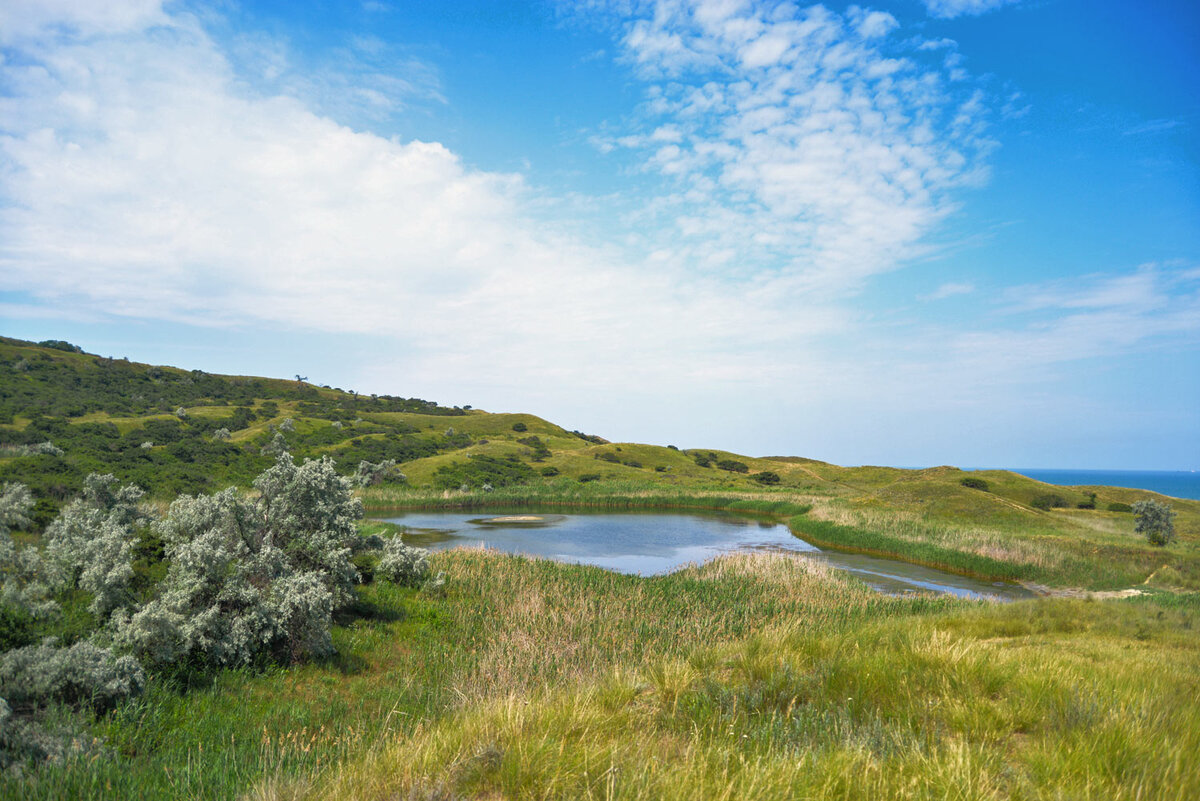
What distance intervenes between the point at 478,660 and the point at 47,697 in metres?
6.69

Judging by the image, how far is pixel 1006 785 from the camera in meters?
4.22

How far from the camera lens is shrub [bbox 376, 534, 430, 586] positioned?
16.7 meters

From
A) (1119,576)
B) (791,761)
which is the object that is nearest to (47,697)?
(791,761)

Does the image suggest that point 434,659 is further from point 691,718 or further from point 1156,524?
point 1156,524

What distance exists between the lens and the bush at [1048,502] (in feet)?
223

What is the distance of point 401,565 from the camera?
1683 cm

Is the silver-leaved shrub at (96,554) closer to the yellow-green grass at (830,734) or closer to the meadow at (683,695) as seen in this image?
the meadow at (683,695)

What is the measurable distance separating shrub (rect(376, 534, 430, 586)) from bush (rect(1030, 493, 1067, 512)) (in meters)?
76.7

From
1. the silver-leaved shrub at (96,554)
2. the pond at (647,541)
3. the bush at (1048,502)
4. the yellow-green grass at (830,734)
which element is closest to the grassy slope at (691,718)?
the yellow-green grass at (830,734)

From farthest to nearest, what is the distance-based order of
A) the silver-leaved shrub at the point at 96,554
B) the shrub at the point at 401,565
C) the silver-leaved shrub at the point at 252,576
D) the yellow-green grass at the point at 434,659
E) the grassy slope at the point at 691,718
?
the shrub at the point at 401,565 < the silver-leaved shrub at the point at 96,554 < the silver-leaved shrub at the point at 252,576 < the yellow-green grass at the point at 434,659 < the grassy slope at the point at 691,718

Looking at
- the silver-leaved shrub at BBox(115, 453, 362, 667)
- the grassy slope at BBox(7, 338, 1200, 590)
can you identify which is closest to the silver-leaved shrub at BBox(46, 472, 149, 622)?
the silver-leaved shrub at BBox(115, 453, 362, 667)

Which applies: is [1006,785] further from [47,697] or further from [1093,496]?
[1093,496]

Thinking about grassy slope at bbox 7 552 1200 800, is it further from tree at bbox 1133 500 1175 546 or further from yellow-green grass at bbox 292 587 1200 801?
tree at bbox 1133 500 1175 546

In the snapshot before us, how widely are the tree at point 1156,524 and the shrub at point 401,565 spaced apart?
41518mm
